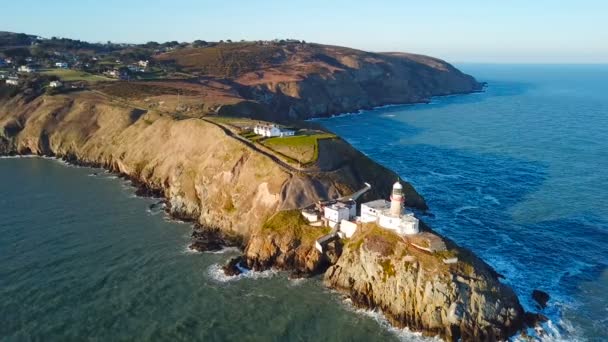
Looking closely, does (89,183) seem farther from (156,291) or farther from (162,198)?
(156,291)

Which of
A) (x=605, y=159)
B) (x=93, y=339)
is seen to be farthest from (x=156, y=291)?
(x=605, y=159)

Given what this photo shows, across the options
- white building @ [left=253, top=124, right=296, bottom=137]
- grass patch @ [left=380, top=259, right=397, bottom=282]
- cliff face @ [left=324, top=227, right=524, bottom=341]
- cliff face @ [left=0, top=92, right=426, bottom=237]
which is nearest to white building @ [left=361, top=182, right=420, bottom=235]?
cliff face @ [left=324, top=227, right=524, bottom=341]

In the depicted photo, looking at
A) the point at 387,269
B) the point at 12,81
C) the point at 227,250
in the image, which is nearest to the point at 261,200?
the point at 227,250

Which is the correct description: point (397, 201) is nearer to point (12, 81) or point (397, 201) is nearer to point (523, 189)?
point (523, 189)

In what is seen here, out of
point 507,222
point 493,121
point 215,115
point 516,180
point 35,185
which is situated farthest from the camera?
point 493,121

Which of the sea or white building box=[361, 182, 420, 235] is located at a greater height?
white building box=[361, 182, 420, 235]

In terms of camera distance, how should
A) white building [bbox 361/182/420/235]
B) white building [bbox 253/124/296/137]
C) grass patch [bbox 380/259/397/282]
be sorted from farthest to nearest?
white building [bbox 253/124/296/137], white building [bbox 361/182/420/235], grass patch [bbox 380/259/397/282]

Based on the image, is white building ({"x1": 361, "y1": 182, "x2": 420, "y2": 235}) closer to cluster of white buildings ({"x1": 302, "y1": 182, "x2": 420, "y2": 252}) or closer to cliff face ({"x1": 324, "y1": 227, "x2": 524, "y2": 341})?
cluster of white buildings ({"x1": 302, "y1": 182, "x2": 420, "y2": 252})
